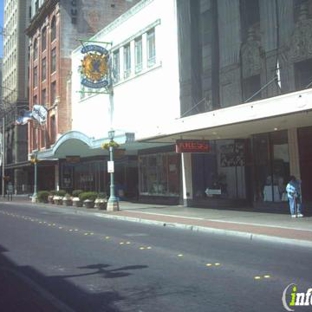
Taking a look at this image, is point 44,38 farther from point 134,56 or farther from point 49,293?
point 49,293

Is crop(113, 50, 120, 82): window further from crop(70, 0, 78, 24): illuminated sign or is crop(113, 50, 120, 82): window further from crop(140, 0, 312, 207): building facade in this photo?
crop(70, 0, 78, 24): illuminated sign

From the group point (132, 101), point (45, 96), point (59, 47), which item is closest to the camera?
point (132, 101)

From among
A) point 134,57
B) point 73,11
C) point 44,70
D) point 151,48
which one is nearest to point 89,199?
point 151,48

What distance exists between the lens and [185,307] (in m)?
7.03

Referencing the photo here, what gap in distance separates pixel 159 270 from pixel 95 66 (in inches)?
1164

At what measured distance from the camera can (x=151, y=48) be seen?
113 feet

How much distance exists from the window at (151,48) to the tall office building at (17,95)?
42.6 meters

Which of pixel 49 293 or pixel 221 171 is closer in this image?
pixel 49 293

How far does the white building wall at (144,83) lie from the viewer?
31.7 m

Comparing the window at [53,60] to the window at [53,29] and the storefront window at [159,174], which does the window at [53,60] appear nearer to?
the window at [53,29]

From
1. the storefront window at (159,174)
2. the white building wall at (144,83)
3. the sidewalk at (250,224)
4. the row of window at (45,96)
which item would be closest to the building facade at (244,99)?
the white building wall at (144,83)

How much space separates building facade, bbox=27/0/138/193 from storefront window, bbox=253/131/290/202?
2764cm

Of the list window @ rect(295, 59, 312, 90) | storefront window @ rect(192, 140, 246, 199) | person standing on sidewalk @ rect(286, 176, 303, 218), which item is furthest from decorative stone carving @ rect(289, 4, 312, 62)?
storefront window @ rect(192, 140, 246, 199)

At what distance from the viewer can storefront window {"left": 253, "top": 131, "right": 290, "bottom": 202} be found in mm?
24172
